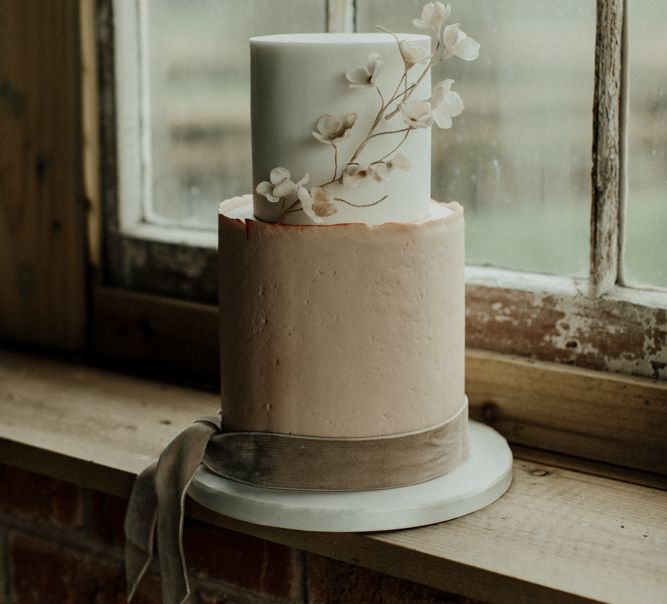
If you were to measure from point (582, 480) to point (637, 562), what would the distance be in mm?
141

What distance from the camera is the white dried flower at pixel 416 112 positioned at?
720 millimetres

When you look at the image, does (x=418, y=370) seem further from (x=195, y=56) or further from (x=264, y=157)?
(x=195, y=56)

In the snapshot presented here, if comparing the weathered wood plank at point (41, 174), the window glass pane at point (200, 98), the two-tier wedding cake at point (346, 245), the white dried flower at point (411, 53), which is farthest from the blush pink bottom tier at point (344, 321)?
the weathered wood plank at point (41, 174)

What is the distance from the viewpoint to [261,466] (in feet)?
2.61

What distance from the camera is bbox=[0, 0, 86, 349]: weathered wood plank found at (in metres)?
1.13

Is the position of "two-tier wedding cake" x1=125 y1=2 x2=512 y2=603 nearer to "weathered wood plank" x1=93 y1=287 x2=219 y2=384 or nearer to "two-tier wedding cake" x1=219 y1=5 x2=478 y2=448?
"two-tier wedding cake" x1=219 y1=5 x2=478 y2=448

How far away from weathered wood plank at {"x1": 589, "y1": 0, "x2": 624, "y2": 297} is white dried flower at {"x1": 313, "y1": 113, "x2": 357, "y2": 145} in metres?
0.25

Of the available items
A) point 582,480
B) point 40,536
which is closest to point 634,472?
point 582,480

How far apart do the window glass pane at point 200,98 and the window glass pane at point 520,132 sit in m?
0.15

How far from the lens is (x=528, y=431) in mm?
929

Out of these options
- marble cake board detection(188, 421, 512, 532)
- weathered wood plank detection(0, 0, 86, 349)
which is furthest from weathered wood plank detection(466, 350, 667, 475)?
weathered wood plank detection(0, 0, 86, 349)

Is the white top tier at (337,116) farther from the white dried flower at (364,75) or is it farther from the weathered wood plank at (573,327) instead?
the weathered wood plank at (573,327)

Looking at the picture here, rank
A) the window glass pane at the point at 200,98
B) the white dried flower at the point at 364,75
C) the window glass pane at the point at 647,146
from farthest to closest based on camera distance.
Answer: the window glass pane at the point at 200,98
the window glass pane at the point at 647,146
the white dried flower at the point at 364,75

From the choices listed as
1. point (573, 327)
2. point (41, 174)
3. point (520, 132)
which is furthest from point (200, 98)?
point (573, 327)
